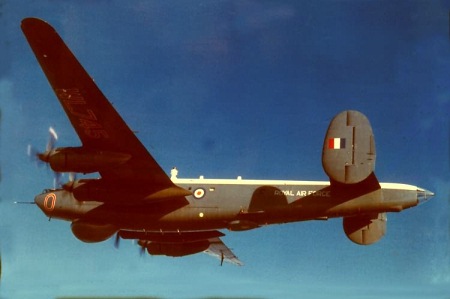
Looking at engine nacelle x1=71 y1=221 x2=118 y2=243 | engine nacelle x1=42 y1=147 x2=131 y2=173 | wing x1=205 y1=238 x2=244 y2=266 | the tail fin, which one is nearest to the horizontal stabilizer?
the tail fin

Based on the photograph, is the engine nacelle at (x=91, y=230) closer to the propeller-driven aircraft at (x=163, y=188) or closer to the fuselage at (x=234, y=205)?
the propeller-driven aircraft at (x=163, y=188)

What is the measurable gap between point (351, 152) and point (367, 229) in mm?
3952

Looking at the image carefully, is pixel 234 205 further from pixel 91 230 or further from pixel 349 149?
pixel 91 230

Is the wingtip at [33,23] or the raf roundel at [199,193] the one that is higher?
the wingtip at [33,23]

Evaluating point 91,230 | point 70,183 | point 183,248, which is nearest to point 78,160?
point 70,183

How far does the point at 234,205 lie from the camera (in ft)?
A: 70.6

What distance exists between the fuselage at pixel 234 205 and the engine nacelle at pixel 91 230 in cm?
29

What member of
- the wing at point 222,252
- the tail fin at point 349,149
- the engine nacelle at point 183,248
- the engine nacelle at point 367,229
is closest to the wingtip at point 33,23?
the tail fin at point 349,149

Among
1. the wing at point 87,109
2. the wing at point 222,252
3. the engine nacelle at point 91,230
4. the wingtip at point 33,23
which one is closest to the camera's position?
the wingtip at point 33,23

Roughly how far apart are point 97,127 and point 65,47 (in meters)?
2.91

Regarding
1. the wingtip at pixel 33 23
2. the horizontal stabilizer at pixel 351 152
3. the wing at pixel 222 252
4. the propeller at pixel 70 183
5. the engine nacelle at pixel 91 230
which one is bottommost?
the engine nacelle at pixel 91 230

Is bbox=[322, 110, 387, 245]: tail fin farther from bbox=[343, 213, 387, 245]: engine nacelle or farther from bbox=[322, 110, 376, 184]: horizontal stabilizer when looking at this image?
bbox=[343, 213, 387, 245]: engine nacelle

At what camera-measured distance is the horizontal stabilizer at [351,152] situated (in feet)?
62.5

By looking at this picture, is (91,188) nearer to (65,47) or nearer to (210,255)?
(65,47)
